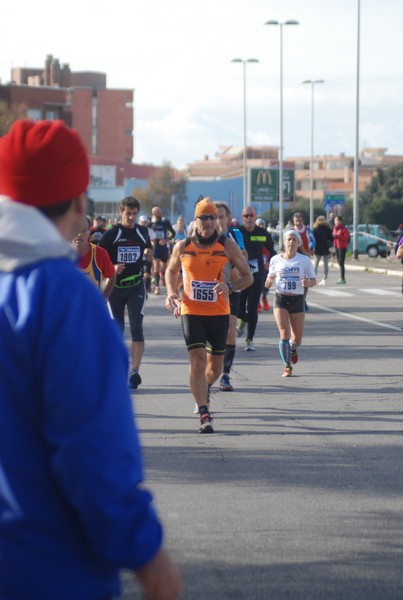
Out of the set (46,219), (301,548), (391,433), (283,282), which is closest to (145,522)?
(46,219)

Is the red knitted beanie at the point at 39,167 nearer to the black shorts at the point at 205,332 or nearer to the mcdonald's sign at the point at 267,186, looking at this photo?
the black shorts at the point at 205,332

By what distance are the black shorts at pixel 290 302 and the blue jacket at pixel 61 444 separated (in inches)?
452

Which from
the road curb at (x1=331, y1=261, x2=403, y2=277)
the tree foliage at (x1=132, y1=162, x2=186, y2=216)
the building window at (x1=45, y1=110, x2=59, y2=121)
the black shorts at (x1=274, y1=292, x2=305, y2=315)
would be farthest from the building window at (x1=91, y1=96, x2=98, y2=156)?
the black shorts at (x1=274, y1=292, x2=305, y2=315)

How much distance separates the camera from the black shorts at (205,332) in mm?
9920

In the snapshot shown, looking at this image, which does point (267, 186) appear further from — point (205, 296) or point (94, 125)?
point (94, 125)

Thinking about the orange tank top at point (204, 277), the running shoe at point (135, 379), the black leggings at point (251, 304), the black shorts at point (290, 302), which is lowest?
the running shoe at point (135, 379)

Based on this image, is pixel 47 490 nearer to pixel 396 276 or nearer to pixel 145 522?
pixel 145 522

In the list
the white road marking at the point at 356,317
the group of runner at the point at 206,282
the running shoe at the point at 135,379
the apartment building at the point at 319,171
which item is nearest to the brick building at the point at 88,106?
the apartment building at the point at 319,171

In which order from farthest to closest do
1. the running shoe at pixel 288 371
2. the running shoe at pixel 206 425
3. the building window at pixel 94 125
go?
the building window at pixel 94 125 → the running shoe at pixel 288 371 → the running shoe at pixel 206 425

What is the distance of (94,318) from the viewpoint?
249 centimetres

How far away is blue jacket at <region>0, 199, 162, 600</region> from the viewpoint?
2432 millimetres

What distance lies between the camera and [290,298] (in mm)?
13984

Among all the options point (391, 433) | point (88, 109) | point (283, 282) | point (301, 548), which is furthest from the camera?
point (88, 109)

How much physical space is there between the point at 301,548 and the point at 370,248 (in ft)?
185
